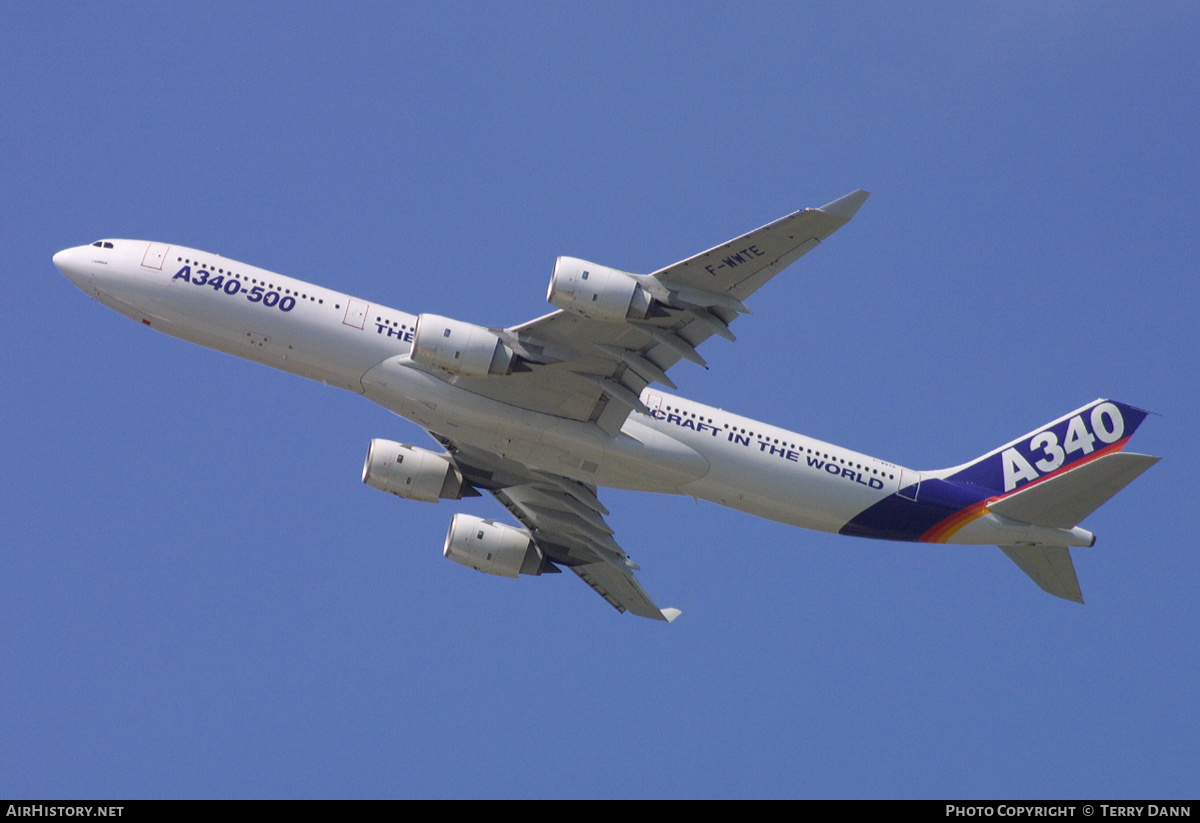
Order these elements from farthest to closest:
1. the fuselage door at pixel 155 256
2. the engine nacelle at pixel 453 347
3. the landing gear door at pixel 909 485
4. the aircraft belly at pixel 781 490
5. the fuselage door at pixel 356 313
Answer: the landing gear door at pixel 909 485
the aircraft belly at pixel 781 490
the fuselage door at pixel 155 256
the fuselage door at pixel 356 313
the engine nacelle at pixel 453 347

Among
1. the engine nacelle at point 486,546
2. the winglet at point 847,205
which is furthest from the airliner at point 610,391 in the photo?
the engine nacelle at point 486,546

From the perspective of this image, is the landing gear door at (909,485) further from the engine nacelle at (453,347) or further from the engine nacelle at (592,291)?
the engine nacelle at (453,347)

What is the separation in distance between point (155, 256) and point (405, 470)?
408 inches

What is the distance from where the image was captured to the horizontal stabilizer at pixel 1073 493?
36375 mm

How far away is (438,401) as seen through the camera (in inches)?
1380

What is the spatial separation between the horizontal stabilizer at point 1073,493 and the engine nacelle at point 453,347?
17.3 m

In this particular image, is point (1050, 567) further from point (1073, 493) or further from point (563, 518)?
point (563, 518)

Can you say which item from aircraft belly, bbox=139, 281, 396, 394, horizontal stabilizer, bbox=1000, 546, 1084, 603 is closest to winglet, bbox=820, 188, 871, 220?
aircraft belly, bbox=139, 281, 396, 394

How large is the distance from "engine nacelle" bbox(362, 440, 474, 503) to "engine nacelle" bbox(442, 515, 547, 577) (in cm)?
258

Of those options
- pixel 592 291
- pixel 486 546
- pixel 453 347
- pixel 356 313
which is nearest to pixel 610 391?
pixel 592 291

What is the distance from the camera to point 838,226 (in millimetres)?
30938
